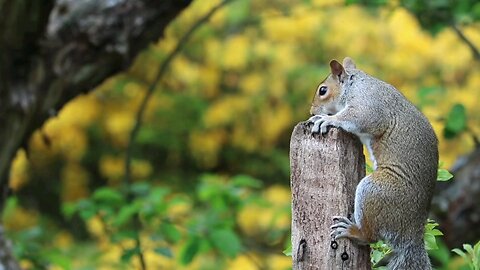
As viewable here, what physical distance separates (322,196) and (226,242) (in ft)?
4.28

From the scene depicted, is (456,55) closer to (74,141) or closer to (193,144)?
(193,144)

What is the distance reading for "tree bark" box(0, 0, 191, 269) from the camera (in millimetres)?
2439

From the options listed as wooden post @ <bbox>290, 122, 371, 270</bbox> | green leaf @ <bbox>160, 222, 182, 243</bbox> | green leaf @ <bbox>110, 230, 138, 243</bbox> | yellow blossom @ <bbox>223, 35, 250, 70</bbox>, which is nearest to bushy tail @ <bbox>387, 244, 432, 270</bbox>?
wooden post @ <bbox>290, 122, 371, 270</bbox>

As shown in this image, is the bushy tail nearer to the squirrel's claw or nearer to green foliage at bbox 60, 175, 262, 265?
the squirrel's claw

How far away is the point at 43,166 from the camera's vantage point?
5.87 metres

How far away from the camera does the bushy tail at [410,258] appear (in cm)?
167

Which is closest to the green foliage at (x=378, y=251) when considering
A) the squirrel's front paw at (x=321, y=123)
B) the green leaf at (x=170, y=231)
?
the squirrel's front paw at (x=321, y=123)

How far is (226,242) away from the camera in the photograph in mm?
2824

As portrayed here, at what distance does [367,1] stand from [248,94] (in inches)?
100

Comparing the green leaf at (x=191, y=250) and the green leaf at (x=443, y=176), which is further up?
the green leaf at (x=191, y=250)

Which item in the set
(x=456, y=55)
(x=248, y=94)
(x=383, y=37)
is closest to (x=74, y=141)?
(x=248, y=94)

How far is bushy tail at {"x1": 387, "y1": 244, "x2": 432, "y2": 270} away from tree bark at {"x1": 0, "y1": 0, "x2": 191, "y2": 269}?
119cm

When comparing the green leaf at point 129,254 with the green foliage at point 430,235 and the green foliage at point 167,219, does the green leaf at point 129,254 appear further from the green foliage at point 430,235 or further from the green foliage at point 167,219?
the green foliage at point 430,235

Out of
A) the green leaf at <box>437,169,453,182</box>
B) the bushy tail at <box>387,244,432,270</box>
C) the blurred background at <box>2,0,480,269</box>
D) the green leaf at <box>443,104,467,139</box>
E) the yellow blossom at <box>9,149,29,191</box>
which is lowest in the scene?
the bushy tail at <box>387,244,432,270</box>
